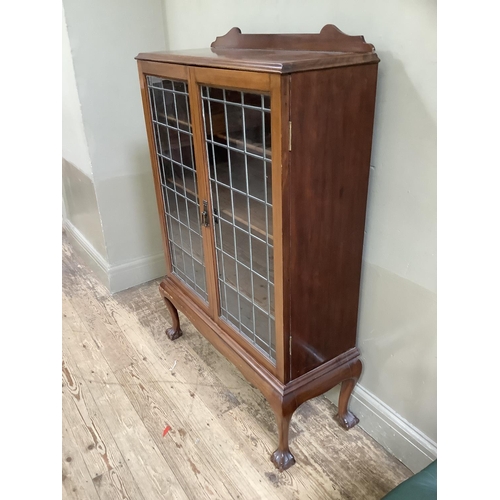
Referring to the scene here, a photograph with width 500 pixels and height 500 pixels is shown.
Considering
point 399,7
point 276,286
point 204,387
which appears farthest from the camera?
point 204,387

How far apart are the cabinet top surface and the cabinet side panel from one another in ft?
0.09

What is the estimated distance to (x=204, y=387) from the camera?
1889 mm

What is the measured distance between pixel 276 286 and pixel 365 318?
0.44 m

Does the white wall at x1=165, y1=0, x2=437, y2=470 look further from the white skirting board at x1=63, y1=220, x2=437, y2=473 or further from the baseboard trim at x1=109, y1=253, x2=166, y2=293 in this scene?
the baseboard trim at x1=109, y1=253, x2=166, y2=293

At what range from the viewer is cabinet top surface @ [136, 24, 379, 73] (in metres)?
1.04

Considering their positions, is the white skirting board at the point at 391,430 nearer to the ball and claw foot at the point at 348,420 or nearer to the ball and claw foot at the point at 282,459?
the ball and claw foot at the point at 348,420

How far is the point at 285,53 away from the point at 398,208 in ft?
1.79

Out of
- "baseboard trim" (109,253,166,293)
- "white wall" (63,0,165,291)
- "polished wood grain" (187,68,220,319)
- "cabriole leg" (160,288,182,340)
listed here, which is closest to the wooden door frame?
"polished wood grain" (187,68,220,319)

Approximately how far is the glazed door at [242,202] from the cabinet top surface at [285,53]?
0.13 feet

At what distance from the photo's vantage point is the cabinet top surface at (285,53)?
1.04 meters
